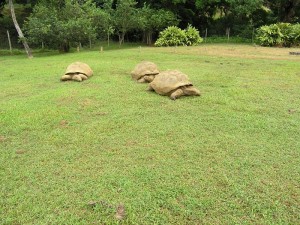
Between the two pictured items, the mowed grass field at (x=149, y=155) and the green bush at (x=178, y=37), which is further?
the green bush at (x=178, y=37)

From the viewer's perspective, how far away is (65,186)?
9.04 feet

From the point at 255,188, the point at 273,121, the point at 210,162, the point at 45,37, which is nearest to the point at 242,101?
the point at 273,121

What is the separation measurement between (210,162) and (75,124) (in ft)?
6.99

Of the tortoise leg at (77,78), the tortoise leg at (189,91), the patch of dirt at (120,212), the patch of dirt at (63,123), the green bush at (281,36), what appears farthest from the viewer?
the green bush at (281,36)

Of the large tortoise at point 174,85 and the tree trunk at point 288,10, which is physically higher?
the tree trunk at point 288,10

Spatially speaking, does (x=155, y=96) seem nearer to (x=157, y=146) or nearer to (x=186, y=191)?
(x=157, y=146)

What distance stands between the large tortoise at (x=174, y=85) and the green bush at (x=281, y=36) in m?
9.70

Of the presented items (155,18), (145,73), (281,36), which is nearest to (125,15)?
(155,18)

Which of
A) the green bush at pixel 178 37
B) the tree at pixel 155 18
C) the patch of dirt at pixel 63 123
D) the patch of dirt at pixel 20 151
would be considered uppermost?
the tree at pixel 155 18

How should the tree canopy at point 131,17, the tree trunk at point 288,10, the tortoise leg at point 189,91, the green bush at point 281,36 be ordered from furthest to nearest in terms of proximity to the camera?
the tree trunk at point 288,10 → the green bush at point 281,36 → the tree canopy at point 131,17 → the tortoise leg at point 189,91

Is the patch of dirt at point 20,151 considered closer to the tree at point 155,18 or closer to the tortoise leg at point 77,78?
the tortoise leg at point 77,78

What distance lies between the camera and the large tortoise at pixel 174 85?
17.1 feet

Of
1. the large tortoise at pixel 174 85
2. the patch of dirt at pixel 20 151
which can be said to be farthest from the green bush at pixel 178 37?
the patch of dirt at pixel 20 151

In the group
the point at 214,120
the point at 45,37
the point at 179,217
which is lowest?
the point at 179,217
